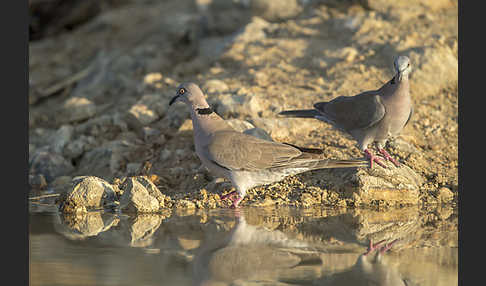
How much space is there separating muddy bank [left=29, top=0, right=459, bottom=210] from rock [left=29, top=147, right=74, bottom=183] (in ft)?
0.05

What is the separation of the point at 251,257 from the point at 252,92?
4.33 m

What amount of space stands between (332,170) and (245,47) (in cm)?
410

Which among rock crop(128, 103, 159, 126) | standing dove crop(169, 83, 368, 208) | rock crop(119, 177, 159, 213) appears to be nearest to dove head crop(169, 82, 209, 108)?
standing dove crop(169, 83, 368, 208)

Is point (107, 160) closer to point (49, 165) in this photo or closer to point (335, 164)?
point (49, 165)

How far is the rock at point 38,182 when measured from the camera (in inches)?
316

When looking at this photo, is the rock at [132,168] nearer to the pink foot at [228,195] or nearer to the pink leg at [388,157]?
the pink foot at [228,195]

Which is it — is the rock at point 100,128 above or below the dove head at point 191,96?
below

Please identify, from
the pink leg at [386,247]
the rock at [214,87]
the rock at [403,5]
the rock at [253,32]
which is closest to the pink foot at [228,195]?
the pink leg at [386,247]

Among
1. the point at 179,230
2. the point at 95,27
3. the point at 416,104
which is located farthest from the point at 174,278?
the point at 95,27

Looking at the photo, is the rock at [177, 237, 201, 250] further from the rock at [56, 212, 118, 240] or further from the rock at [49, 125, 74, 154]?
the rock at [49, 125, 74, 154]

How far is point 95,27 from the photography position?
15.2 m

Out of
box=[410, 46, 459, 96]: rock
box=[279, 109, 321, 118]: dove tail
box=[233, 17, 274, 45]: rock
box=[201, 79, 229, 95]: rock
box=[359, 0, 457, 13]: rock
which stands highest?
box=[359, 0, 457, 13]: rock

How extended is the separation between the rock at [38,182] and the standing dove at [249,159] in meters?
2.28

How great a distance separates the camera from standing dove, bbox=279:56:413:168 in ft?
Answer: 23.2
